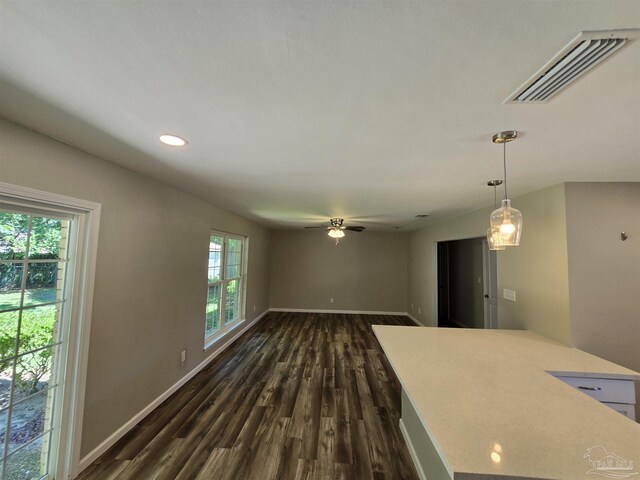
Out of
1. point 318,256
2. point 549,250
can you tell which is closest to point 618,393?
point 549,250

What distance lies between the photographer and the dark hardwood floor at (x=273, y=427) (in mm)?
1853

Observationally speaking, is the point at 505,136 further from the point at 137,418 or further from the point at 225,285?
the point at 225,285

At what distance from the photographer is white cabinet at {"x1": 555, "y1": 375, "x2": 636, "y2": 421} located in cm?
166

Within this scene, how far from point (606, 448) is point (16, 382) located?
9.77ft

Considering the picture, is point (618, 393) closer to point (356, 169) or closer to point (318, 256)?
point (356, 169)

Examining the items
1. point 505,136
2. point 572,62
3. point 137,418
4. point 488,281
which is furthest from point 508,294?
point 137,418

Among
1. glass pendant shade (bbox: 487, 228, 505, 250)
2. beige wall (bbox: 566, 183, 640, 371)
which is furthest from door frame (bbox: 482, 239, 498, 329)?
glass pendant shade (bbox: 487, 228, 505, 250)

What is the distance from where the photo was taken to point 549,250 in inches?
92.8

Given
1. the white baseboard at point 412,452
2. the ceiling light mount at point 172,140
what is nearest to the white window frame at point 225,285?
the ceiling light mount at point 172,140

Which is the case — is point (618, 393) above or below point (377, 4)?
below

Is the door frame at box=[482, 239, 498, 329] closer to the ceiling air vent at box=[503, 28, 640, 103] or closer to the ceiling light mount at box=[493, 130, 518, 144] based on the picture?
the ceiling light mount at box=[493, 130, 518, 144]

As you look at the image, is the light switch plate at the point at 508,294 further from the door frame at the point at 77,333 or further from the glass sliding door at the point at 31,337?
the glass sliding door at the point at 31,337

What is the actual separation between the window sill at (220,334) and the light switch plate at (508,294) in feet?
13.3

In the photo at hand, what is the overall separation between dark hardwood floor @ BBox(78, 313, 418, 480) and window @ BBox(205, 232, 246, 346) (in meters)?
0.62
